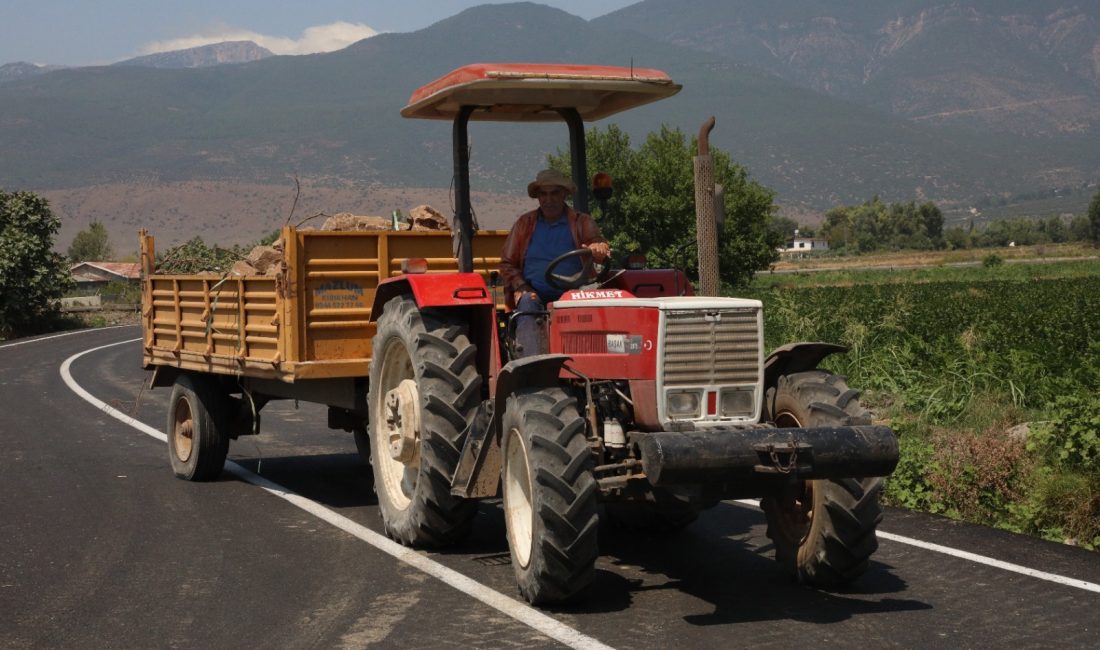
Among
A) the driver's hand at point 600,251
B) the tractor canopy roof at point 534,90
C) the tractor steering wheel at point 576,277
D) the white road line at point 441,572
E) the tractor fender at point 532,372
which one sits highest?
the tractor canopy roof at point 534,90

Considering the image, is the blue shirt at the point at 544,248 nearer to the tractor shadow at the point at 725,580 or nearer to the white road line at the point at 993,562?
the tractor shadow at the point at 725,580

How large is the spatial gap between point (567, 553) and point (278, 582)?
185 centimetres

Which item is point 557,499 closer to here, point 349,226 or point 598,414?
point 598,414

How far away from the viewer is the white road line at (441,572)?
6.17 meters

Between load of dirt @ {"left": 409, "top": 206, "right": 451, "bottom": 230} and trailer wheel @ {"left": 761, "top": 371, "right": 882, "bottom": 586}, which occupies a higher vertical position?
load of dirt @ {"left": 409, "top": 206, "right": 451, "bottom": 230}

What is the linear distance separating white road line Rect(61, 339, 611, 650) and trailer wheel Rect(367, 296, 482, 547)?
0.16m

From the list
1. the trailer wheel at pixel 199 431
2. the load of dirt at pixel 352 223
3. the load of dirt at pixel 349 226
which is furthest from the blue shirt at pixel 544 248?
the trailer wheel at pixel 199 431

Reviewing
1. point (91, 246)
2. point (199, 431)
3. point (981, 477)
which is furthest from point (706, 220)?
point (91, 246)

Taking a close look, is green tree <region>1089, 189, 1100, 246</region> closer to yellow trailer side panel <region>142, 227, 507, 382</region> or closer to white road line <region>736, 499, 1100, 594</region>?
yellow trailer side panel <region>142, 227, 507, 382</region>

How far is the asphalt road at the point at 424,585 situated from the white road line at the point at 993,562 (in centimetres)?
3

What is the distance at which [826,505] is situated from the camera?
682cm

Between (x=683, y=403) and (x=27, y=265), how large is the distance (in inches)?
1594

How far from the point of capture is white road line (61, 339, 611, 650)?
20.2 ft

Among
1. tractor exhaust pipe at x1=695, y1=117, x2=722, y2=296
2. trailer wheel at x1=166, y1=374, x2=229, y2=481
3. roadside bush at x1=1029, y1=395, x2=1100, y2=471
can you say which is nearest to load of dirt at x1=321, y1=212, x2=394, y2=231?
trailer wheel at x1=166, y1=374, x2=229, y2=481
